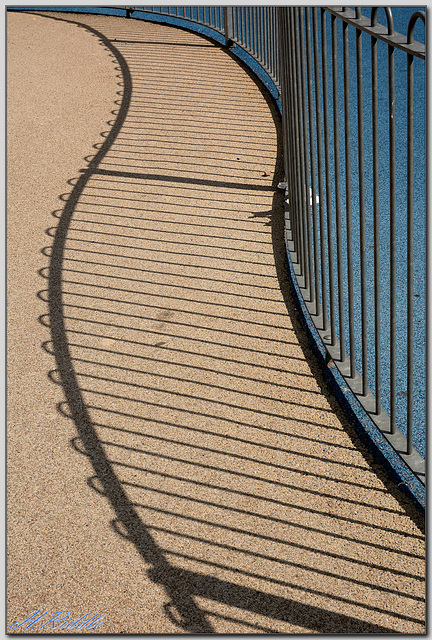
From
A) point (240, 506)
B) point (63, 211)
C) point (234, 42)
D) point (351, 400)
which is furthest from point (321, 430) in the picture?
point (234, 42)

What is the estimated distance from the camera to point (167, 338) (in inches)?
182

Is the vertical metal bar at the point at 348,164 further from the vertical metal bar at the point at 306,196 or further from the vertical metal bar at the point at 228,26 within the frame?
the vertical metal bar at the point at 228,26

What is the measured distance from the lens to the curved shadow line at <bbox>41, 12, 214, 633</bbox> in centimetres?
299

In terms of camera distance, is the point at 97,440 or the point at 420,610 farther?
the point at 97,440

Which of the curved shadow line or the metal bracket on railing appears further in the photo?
the metal bracket on railing

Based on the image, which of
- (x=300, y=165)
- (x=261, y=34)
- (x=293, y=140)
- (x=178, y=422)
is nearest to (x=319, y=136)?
(x=300, y=165)

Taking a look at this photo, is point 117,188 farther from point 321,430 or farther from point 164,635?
point 164,635

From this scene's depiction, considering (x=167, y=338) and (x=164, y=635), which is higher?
(x=167, y=338)

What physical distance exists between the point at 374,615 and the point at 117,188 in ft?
14.9

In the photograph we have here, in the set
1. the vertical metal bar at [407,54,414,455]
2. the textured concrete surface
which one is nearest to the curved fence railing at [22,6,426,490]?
the vertical metal bar at [407,54,414,455]

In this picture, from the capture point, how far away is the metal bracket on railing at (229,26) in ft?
32.3

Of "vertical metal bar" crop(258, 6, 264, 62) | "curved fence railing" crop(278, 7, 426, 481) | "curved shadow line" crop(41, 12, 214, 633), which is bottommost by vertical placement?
"curved shadow line" crop(41, 12, 214, 633)

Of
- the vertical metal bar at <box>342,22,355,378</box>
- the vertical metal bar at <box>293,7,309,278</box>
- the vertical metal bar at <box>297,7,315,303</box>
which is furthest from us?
the vertical metal bar at <box>293,7,309,278</box>

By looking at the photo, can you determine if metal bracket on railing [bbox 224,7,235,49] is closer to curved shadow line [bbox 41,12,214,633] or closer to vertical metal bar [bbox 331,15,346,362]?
curved shadow line [bbox 41,12,214,633]
